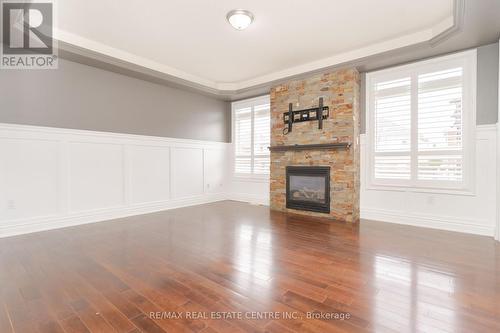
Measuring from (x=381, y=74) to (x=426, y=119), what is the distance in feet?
3.68

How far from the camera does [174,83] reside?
5.30 metres

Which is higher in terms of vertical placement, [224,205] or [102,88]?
[102,88]

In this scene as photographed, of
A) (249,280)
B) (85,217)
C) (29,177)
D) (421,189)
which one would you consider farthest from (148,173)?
(421,189)

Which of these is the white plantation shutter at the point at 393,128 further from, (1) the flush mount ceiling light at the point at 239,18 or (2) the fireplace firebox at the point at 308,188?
(1) the flush mount ceiling light at the point at 239,18

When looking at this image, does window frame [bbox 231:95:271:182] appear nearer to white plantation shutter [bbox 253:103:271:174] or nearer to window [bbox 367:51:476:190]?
white plantation shutter [bbox 253:103:271:174]

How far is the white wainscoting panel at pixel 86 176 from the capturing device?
11.8 ft

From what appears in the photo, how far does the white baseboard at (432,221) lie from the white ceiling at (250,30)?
275 centimetres

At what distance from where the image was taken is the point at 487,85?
3.58 meters

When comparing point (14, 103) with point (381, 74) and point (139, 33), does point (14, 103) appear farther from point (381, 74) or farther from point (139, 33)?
point (381, 74)

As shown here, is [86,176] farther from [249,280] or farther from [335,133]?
[335,133]

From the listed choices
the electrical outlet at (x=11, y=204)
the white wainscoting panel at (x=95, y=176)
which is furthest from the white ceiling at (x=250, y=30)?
the electrical outlet at (x=11, y=204)

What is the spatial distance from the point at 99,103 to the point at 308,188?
4.26 meters

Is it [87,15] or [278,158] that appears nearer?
[87,15]

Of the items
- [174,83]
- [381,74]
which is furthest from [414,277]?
[174,83]
